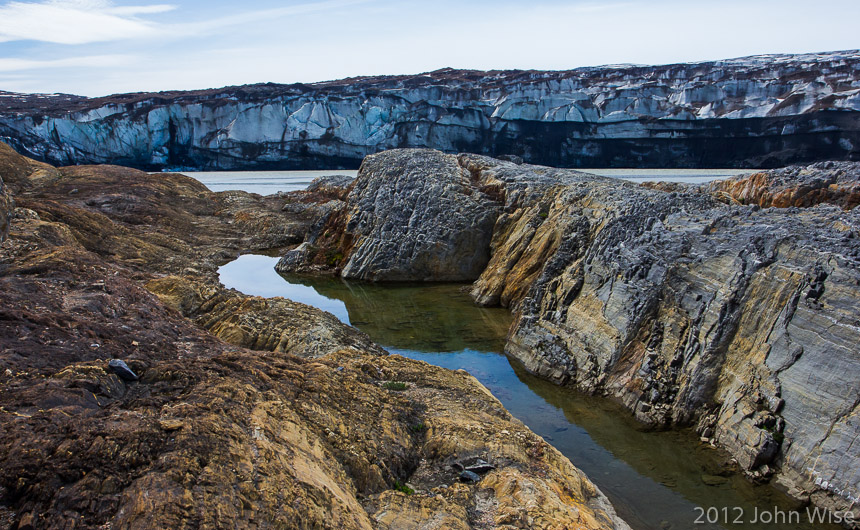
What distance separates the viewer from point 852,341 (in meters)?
8.32

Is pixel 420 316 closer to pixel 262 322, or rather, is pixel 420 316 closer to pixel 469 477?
pixel 262 322

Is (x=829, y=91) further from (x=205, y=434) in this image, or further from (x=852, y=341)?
A: (x=205, y=434)

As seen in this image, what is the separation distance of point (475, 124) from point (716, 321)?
55.7 meters

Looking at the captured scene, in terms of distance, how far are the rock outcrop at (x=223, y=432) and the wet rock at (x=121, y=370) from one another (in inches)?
2.2

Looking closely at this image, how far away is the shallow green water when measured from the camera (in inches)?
316

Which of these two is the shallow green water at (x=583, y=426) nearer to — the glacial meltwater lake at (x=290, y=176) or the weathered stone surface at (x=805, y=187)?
the weathered stone surface at (x=805, y=187)

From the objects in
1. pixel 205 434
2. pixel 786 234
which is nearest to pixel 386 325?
pixel 786 234

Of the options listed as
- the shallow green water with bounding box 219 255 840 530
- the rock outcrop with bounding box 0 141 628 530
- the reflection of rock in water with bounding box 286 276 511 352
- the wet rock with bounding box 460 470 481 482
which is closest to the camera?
the rock outcrop with bounding box 0 141 628 530

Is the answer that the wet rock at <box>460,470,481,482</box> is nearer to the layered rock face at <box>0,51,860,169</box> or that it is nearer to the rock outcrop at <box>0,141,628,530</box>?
the rock outcrop at <box>0,141,628,530</box>

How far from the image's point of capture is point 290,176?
210 feet

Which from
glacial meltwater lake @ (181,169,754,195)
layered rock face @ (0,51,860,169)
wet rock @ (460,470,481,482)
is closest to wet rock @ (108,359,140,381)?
wet rock @ (460,470,481,482)

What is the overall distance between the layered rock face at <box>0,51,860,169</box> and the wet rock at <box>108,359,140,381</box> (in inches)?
2299

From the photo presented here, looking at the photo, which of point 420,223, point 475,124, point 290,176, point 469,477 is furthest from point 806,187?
point 290,176

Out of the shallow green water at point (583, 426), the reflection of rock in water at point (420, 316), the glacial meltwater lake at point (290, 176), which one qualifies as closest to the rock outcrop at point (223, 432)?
the shallow green water at point (583, 426)
